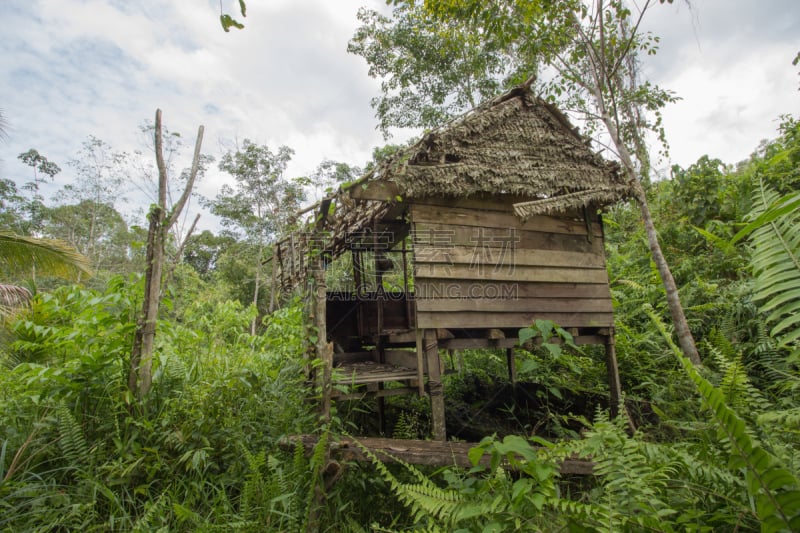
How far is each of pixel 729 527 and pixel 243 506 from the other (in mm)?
2886

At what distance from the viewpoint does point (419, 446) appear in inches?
129

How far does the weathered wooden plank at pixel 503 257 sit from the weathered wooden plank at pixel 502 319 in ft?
2.10

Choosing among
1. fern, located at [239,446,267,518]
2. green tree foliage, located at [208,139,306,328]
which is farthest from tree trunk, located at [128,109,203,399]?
green tree foliage, located at [208,139,306,328]

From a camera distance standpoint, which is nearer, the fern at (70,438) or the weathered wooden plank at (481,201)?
the fern at (70,438)

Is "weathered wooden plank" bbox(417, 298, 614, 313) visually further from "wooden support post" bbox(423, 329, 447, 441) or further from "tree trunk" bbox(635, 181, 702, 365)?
"tree trunk" bbox(635, 181, 702, 365)

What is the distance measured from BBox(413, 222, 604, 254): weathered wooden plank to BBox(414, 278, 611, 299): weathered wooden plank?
488 mm

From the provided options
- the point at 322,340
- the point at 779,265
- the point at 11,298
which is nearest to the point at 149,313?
the point at 322,340

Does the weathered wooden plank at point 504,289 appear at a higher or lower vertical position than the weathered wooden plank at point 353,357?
higher

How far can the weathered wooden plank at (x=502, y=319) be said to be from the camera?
470 centimetres

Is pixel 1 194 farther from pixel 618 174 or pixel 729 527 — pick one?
pixel 729 527

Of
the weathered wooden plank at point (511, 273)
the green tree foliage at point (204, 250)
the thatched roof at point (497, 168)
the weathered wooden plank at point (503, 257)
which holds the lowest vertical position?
the weathered wooden plank at point (511, 273)

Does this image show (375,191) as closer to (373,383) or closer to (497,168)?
(497,168)

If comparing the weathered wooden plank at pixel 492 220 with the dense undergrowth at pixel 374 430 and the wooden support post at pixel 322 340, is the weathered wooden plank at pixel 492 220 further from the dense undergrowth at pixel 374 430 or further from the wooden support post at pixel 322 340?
the dense undergrowth at pixel 374 430

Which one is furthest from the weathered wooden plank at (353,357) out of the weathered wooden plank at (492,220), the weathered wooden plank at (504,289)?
the weathered wooden plank at (492,220)
